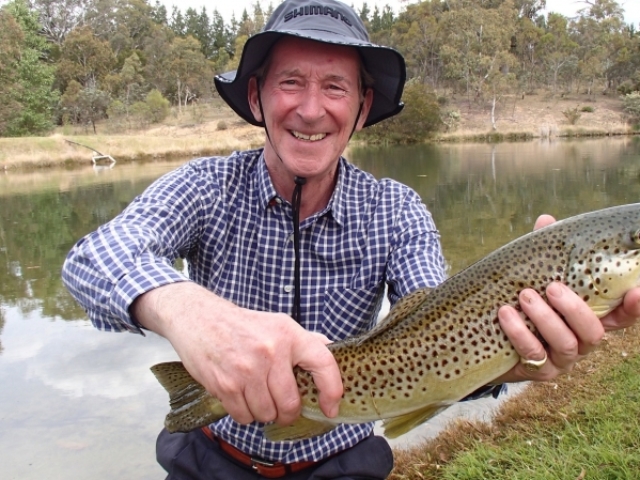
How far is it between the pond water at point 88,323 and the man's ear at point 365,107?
325cm

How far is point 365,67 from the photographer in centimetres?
338

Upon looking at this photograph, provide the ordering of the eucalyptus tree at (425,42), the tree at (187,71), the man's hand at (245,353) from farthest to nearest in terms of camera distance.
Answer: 1. the eucalyptus tree at (425,42)
2. the tree at (187,71)
3. the man's hand at (245,353)

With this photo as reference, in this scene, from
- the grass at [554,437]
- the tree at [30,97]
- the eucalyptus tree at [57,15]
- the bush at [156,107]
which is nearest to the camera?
the grass at [554,437]

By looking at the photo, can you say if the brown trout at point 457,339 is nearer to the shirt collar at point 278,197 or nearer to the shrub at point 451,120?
the shirt collar at point 278,197

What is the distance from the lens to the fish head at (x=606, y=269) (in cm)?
228

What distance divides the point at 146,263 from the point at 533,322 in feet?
4.99

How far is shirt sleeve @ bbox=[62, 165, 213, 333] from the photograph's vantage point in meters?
2.17

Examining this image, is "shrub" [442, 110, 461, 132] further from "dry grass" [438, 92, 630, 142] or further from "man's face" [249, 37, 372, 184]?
"man's face" [249, 37, 372, 184]

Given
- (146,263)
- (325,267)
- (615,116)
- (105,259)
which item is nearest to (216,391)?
(146,263)

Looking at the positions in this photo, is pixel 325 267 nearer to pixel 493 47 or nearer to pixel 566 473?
pixel 566 473

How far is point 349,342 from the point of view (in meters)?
2.44

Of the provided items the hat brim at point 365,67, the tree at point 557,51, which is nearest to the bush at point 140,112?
the tree at point 557,51

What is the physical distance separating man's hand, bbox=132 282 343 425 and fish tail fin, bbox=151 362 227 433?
18.7 inches

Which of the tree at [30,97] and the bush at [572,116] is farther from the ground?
the tree at [30,97]
